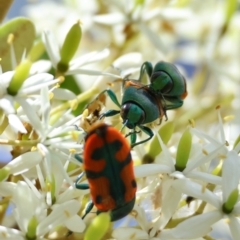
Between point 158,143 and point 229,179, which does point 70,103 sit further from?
point 229,179

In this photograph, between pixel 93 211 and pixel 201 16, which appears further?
pixel 201 16

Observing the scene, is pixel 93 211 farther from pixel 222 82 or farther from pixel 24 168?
pixel 222 82

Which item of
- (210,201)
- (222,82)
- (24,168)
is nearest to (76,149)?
(24,168)

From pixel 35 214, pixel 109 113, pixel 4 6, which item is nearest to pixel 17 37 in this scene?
pixel 4 6

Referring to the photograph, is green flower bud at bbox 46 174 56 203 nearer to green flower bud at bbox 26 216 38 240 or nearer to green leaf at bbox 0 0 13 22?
green flower bud at bbox 26 216 38 240

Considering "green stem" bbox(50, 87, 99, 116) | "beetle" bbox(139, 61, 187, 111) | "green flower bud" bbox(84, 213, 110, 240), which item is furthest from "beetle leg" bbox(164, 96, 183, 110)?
"green flower bud" bbox(84, 213, 110, 240)
